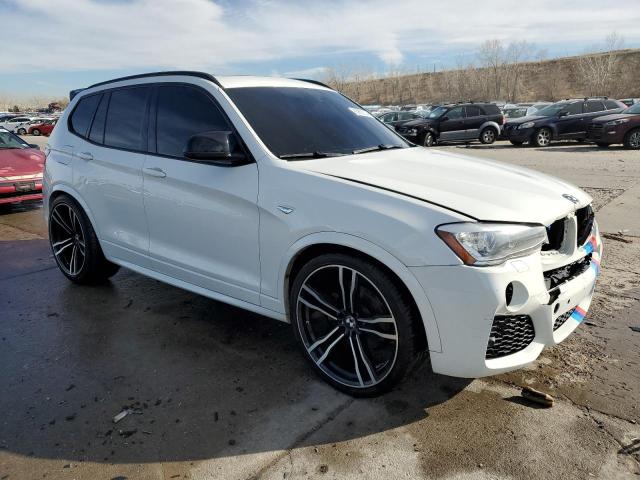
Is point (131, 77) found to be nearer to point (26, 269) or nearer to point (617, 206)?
point (26, 269)

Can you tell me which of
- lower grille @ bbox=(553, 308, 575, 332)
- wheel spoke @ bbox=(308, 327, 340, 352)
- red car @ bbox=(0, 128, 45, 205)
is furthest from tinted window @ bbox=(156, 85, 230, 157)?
red car @ bbox=(0, 128, 45, 205)

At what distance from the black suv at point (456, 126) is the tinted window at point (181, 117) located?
698 inches

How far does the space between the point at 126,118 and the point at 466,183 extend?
2834 millimetres

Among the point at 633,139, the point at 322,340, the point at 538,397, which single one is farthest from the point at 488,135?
the point at 322,340

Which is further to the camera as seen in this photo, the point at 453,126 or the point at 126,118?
the point at 453,126

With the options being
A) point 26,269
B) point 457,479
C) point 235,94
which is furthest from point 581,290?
point 26,269

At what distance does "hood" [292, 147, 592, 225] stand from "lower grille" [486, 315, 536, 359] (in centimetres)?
48

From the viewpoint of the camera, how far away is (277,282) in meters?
3.17

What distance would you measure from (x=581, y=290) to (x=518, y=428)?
823mm

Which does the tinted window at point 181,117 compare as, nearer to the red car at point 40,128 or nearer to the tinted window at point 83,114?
the tinted window at point 83,114

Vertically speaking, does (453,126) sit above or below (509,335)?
above

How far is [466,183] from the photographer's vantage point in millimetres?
2955

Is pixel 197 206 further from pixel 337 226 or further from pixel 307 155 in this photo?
pixel 337 226

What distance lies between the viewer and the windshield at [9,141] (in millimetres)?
10093
